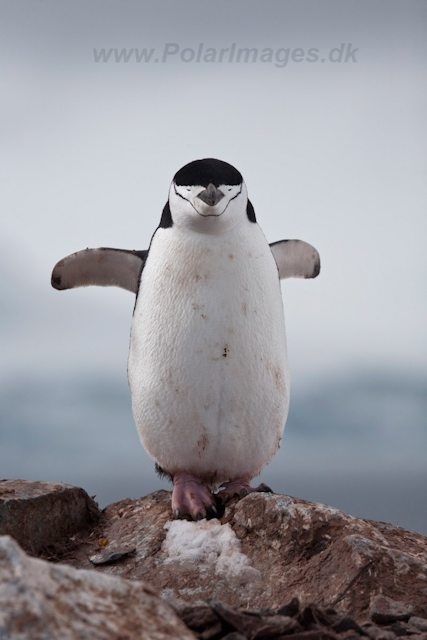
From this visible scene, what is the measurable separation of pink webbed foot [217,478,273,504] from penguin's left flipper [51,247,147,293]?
182cm

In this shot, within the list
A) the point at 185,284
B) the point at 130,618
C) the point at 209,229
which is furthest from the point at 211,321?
the point at 130,618

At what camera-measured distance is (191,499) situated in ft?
12.5

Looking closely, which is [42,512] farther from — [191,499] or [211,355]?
[211,355]

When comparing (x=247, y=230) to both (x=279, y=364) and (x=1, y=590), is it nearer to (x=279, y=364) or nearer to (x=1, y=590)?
(x=279, y=364)

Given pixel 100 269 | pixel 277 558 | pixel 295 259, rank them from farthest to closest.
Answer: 1. pixel 295 259
2. pixel 100 269
3. pixel 277 558

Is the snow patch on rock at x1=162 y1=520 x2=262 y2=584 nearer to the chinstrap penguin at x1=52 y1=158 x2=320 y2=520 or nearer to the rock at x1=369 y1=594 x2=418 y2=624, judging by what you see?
the chinstrap penguin at x1=52 y1=158 x2=320 y2=520

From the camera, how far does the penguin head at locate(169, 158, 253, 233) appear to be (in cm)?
356

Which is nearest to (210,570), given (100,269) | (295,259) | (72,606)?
(72,606)

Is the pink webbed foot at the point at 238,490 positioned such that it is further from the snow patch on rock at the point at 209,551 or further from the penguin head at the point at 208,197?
the penguin head at the point at 208,197

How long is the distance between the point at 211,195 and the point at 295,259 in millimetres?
1870

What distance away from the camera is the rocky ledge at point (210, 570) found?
1474 millimetres

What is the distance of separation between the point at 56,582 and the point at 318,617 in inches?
35.5

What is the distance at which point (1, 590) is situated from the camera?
4.46ft

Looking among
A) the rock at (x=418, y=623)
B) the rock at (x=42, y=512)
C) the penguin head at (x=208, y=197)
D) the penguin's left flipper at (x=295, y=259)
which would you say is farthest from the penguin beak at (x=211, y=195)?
the rock at (x=418, y=623)
